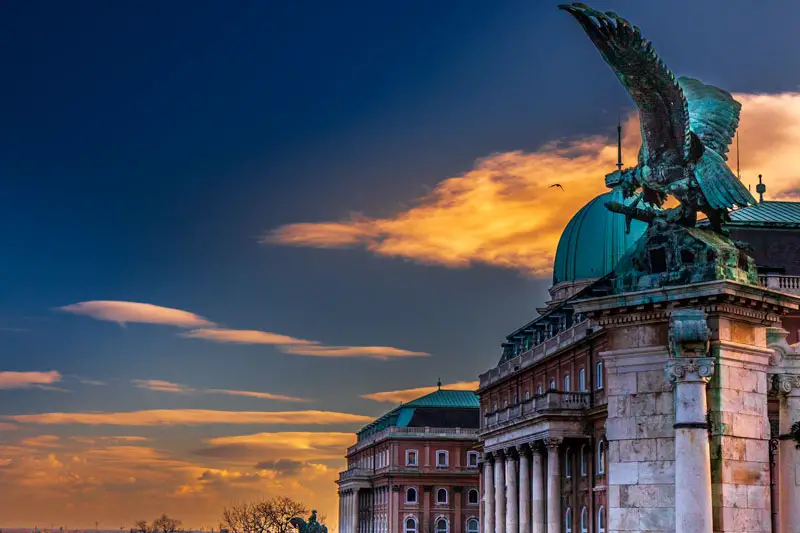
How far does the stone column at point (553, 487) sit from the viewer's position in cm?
9644

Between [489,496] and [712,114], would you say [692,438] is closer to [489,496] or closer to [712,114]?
[712,114]

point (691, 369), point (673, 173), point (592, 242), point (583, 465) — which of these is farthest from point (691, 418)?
point (592, 242)

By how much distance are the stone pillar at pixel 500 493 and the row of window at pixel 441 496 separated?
61892 millimetres

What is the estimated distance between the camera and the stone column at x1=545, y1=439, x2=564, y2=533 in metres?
96.4

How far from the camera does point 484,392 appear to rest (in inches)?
5271

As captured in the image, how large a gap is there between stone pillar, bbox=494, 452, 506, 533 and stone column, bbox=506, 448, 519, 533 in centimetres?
274

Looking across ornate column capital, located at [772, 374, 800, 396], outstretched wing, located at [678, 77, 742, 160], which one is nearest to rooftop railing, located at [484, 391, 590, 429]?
ornate column capital, located at [772, 374, 800, 396]

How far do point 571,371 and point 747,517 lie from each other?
7409 cm

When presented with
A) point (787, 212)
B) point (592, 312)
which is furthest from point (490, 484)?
point (592, 312)

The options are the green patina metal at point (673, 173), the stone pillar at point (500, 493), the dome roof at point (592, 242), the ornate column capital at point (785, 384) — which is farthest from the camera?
the dome roof at point (592, 242)

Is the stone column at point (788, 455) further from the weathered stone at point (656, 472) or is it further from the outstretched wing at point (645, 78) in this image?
the outstretched wing at point (645, 78)

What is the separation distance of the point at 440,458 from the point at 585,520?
83849mm

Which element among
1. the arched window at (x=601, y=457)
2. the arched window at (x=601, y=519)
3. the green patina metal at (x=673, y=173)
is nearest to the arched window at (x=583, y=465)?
the arched window at (x=601, y=457)

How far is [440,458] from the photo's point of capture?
586 feet
